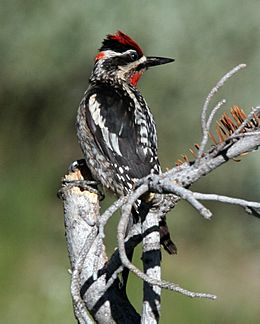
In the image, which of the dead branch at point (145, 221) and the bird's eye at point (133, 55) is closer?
the dead branch at point (145, 221)

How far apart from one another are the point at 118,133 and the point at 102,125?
0.10 meters

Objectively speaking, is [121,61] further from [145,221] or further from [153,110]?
[153,110]

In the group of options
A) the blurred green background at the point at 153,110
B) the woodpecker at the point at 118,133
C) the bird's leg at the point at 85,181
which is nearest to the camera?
the bird's leg at the point at 85,181

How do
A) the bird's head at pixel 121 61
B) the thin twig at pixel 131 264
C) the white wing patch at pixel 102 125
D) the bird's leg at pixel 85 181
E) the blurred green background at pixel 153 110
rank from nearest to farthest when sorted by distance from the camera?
the thin twig at pixel 131 264 < the bird's leg at pixel 85 181 < the white wing patch at pixel 102 125 < the bird's head at pixel 121 61 < the blurred green background at pixel 153 110

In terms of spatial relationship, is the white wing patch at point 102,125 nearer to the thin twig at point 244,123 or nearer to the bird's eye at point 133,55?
the bird's eye at point 133,55

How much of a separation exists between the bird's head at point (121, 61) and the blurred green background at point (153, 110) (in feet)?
6.03

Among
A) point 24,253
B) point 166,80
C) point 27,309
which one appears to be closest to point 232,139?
point 27,309

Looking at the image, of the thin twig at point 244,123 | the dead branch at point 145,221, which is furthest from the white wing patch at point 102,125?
the thin twig at point 244,123

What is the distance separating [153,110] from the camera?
296 inches

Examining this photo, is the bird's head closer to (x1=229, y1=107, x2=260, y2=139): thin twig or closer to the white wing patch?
the white wing patch

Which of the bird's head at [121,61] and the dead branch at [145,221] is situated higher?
the bird's head at [121,61]

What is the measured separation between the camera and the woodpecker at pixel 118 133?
4.04 meters

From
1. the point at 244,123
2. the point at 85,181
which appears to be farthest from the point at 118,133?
the point at 244,123

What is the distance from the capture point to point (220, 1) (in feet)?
25.4
